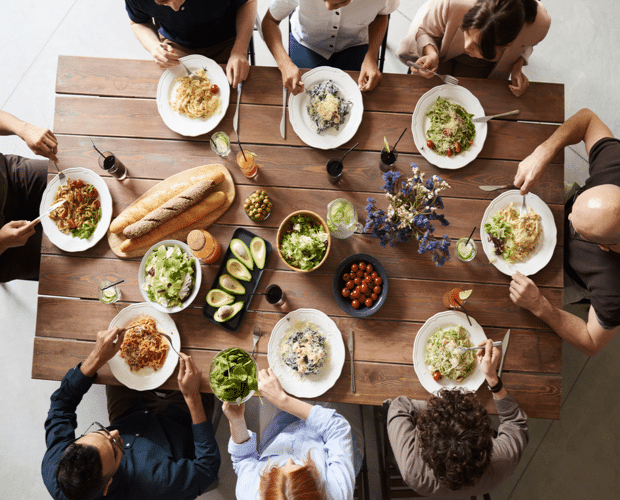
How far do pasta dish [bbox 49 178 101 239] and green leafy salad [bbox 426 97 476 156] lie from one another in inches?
70.2

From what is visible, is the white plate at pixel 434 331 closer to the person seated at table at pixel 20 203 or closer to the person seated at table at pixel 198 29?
the person seated at table at pixel 198 29

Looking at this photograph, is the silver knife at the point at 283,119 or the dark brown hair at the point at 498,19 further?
the silver knife at the point at 283,119

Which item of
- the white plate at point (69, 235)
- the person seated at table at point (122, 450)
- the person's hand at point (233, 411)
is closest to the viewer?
the person seated at table at point (122, 450)

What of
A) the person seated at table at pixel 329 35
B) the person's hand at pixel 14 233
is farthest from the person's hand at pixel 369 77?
the person's hand at pixel 14 233

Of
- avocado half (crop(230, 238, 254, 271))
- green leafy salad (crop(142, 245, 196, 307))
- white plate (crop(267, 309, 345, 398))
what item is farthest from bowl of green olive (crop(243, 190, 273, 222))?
white plate (crop(267, 309, 345, 398))

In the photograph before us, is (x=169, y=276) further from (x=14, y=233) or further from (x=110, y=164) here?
(x=14, y=233)

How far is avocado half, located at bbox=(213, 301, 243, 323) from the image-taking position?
1.95 meters

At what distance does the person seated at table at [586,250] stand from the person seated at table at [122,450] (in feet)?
5.78

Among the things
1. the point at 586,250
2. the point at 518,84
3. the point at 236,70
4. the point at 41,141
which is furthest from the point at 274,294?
the point at 518,84

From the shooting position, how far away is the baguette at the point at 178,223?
1997 millimetres

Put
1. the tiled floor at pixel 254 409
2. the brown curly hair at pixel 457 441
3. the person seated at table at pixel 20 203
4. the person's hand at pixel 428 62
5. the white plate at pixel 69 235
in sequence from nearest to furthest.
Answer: the brown curly hair at pixel 457 441, the white plate at pixel 69 235, the person's hand at pixel 428 62, the person seated at table at pixel 20 203, the tiled floor at pixel 254 409

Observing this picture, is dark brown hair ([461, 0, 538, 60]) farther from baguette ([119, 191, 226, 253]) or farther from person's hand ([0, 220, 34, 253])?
person's hand ([0, 220, 34, 253])

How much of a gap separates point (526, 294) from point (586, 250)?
0.42 metres

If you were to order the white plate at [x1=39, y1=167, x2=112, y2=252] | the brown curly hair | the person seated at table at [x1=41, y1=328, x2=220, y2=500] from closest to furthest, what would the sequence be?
the brown curly hair
the person seated at table at [x1=41, y1=328, x2=220, y2=500]
the white plate at [x1=39, y1=167, x2=112, y2=252]
